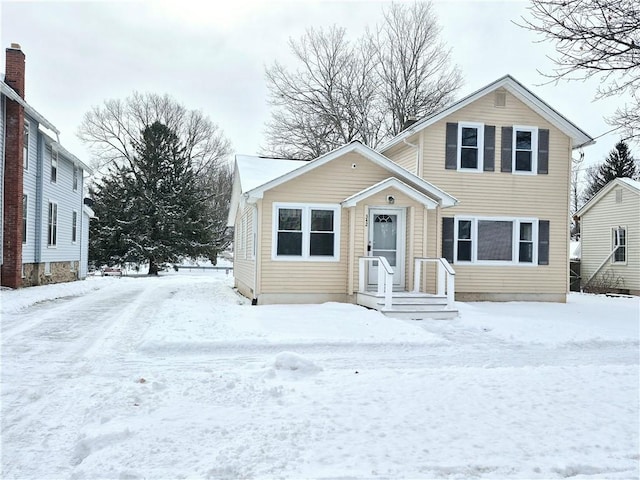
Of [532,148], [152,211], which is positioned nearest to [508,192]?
[532,148]

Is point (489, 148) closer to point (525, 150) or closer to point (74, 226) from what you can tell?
point (525, 150)

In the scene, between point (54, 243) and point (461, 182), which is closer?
point (461, 182)

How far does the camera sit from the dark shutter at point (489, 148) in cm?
1538

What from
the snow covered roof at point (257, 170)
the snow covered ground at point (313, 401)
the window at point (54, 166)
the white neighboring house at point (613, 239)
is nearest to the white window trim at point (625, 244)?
the white neighboring house at point (613, 239)

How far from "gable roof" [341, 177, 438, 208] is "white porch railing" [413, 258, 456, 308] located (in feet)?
5.20

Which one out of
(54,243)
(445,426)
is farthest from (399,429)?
(54,243)

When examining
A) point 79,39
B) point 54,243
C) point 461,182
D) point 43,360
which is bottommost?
point 43,360

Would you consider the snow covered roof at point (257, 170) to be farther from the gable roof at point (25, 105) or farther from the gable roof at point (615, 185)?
the gable roof at point (615, 185)

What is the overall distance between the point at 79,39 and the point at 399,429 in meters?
15.0

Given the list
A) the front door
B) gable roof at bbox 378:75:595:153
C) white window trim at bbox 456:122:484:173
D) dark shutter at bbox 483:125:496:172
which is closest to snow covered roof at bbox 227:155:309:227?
the front door

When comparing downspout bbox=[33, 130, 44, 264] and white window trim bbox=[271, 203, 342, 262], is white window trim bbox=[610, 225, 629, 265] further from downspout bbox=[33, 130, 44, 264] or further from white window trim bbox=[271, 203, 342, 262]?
downspout bbox=[33, 130, 44, 264]

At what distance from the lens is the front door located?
13.8 meters

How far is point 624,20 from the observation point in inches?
236

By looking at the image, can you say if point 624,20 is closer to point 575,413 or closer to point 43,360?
point 575,413
